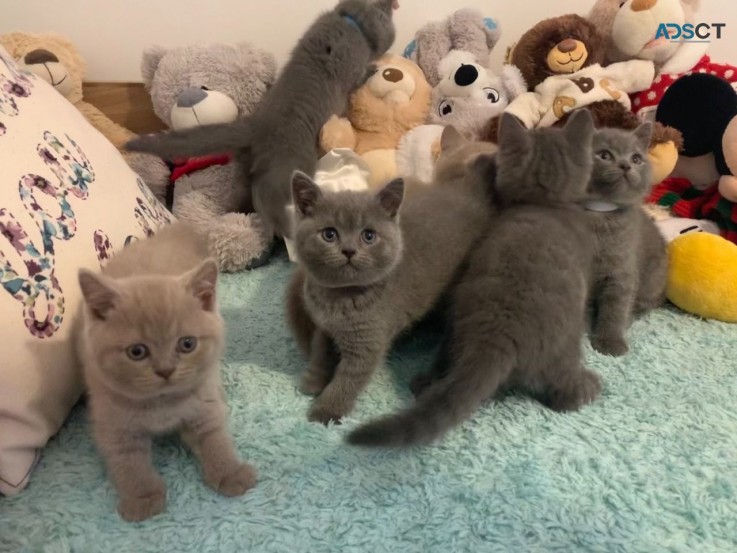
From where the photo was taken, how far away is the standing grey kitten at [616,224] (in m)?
1.20

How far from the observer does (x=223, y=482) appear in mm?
890

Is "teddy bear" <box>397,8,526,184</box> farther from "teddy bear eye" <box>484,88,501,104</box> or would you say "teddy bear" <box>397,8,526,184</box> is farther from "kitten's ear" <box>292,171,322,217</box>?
"kitten's ear" <box>292,171,322,217</box>

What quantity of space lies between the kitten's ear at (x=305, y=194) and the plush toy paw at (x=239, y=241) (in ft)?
1.63

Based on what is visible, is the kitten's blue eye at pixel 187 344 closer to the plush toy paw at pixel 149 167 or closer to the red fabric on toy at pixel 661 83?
the plush toy paw at pixel 149 167

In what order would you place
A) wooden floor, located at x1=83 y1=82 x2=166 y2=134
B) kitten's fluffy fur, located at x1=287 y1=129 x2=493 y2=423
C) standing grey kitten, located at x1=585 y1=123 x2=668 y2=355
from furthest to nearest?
wooden floor, located at x1=83 y1=82 x2=166 y2=134
standing grey kitten, located at x1=585 y1=123 x2=668 y2=355
kitten's fluffy fur, located at x1=287 y1=129 x2=493 y2=423

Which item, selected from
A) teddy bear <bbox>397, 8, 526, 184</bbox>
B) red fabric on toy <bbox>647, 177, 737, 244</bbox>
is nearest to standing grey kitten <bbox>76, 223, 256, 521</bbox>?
teddy bear <bbox>397, 8, 526, 184</bbox>

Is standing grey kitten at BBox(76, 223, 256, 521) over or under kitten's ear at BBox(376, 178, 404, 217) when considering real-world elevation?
under

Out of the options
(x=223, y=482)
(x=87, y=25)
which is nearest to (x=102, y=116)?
(x=87, y=25)

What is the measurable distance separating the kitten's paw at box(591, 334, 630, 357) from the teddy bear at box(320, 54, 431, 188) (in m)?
0.67

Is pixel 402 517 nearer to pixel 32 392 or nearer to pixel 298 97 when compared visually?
pixel 32 392

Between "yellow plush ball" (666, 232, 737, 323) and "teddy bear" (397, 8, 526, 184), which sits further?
"teddy bear" (397, 8, 526, 184)

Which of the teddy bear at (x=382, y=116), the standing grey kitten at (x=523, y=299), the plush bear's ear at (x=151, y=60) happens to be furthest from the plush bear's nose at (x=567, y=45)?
the plush bear's ear at (x=151, y=60)

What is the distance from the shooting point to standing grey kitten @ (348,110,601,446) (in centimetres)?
90

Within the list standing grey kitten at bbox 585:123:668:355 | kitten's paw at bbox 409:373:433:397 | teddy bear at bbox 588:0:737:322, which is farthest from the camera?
teddy bear at bbox 588:0:737:322
